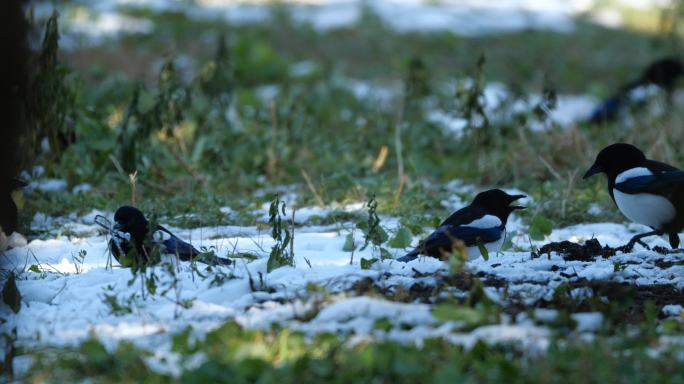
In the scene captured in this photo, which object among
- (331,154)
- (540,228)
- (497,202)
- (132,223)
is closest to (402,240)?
(540,228)

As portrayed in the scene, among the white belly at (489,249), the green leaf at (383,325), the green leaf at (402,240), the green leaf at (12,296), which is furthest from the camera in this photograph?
the white belly at (489,249)

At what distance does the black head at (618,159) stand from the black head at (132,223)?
256 centimetres

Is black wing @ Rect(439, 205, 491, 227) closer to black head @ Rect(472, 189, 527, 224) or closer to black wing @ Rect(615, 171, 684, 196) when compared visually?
black head @ Rect(472, 189, 527, 224)

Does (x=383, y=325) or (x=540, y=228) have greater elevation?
(x=540, y=228)

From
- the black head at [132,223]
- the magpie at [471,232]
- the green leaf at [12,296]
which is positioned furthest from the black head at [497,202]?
the green leaf at [12,296]

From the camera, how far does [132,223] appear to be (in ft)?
18.7

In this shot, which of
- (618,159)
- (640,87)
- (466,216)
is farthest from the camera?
(640,87)

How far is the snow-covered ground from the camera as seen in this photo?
4.01 meters

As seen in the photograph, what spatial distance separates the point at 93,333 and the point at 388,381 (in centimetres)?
117

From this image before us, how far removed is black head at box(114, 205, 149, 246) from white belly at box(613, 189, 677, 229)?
266cm

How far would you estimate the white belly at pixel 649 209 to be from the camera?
561 centimetres

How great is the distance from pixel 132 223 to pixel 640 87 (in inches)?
301

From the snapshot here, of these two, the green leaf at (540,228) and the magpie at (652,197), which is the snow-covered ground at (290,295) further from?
the green leaf at (540,228)

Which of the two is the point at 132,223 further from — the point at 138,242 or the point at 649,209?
the point at 649,209
